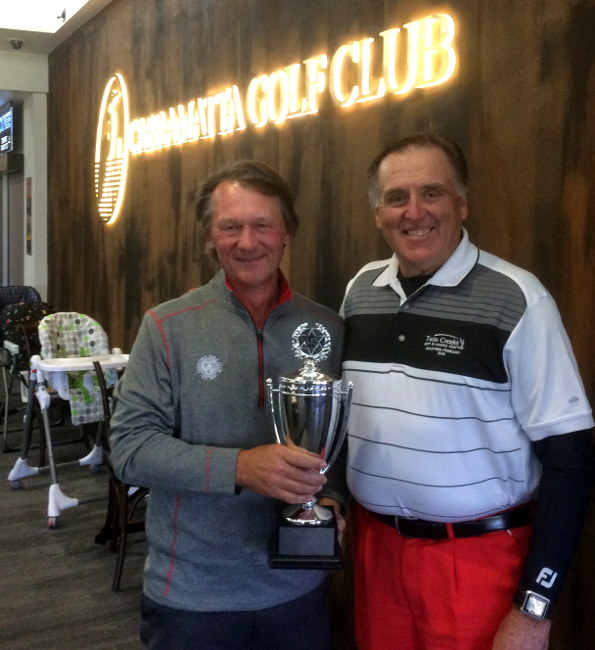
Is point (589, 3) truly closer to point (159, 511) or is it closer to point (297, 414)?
point (297, 414)

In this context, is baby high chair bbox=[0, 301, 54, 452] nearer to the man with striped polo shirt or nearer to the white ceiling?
the white ceiling

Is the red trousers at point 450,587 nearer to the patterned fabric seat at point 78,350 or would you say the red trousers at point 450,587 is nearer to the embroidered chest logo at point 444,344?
the embroidered chest logo at point 444,344

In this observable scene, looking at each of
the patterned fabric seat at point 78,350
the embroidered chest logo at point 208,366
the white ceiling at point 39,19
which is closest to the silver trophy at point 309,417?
the embroidered chest logo at point 208,366

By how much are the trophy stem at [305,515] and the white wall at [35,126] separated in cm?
684

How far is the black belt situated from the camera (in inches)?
60.3

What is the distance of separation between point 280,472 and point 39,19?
6.44m

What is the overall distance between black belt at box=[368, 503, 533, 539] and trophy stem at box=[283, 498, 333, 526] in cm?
17

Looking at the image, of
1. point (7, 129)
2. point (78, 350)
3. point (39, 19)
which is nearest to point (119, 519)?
point (78, 350)

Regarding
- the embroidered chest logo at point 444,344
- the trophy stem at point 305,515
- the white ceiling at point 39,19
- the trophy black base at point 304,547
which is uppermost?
the white ceiling at point 39,19

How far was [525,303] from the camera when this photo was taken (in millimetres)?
1468

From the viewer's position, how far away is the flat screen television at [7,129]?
28.2 ft

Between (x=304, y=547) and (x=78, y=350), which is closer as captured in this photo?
(x=304, y=547)

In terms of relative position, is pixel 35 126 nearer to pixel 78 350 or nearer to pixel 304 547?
Answer: pixel 78 350

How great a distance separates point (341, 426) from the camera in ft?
5.10
